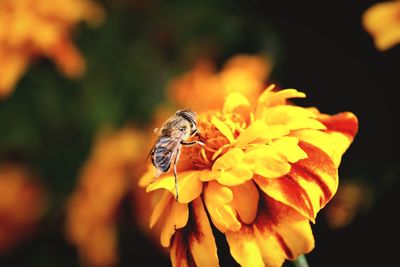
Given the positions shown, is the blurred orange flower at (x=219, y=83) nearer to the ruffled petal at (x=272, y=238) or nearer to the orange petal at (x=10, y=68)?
the orange petal at (x=10, y=68)

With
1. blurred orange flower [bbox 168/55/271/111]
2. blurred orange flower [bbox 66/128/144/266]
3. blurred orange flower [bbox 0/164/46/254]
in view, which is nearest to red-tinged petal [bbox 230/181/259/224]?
blurred orange flower [bbox 168/55/271/111]

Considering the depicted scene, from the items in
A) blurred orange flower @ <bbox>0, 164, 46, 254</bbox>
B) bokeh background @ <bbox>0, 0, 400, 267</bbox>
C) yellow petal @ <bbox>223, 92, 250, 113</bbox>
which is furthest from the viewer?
blurred orange flower @ <bbox>0, 164, 46, 254</bbox>

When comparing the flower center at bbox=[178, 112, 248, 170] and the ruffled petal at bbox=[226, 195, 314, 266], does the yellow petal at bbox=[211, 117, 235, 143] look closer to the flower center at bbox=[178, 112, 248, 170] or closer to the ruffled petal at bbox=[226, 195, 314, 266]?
the flower center at bbox=[178, 112, 248, 170]

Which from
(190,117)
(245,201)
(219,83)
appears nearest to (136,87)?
(219,83)

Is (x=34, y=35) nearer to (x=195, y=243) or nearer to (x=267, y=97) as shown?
(x=267, y=97)

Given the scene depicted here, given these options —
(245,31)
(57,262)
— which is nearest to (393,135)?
(245,31)

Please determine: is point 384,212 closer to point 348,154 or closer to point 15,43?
point 348,154

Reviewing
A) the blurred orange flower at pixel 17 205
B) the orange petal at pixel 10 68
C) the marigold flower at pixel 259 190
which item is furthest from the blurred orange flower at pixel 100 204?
the marigold flower at pixel 259 190
